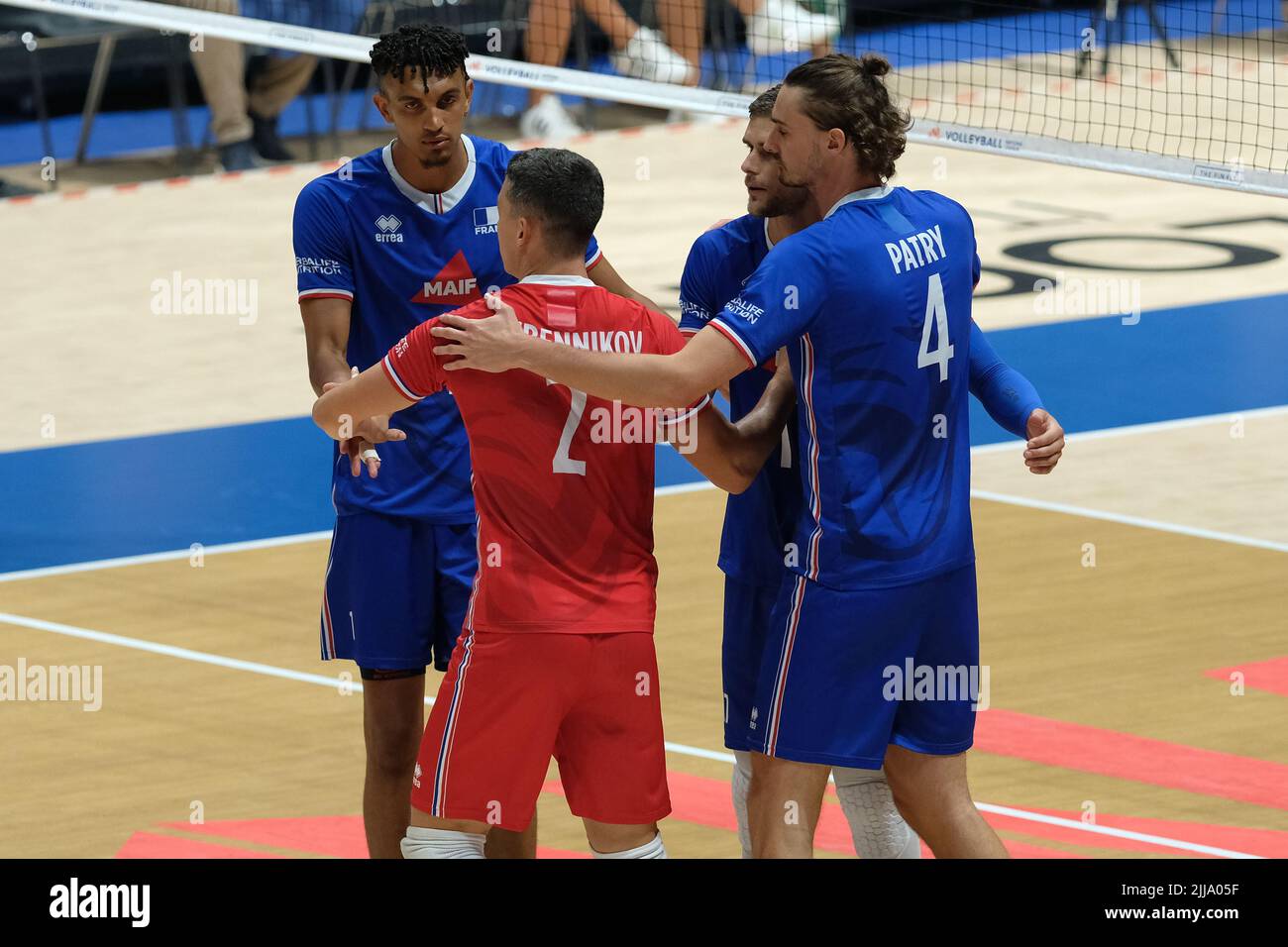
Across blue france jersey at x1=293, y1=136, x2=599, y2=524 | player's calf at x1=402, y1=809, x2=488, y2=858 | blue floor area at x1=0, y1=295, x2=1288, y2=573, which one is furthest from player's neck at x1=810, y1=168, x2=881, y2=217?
blue floor area at x1=0, y1=295, x2=1288, y2=573

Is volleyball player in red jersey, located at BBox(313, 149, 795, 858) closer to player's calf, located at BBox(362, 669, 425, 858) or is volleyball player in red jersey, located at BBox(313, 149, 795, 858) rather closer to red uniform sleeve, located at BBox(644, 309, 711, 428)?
red uniform sleeve, located at BBox(644, 309, 711, 428)

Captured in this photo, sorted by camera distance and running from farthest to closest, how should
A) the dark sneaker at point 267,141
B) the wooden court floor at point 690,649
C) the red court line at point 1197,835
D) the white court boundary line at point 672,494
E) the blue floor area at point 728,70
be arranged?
1. the blue floor area at point 728,70
2. the dark sneaker at point 267,141
3. the white court boundary line at point 672,494
4. the wooden court floor at point 690,649
5. the red court line at point 1197,835

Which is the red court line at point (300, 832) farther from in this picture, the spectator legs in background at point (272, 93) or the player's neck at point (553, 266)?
the spectator legs in background at point (272, 93)

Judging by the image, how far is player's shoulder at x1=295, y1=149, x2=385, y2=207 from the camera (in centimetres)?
655

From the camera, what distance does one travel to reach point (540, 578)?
18.2 feet

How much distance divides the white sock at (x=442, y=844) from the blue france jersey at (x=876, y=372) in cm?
100

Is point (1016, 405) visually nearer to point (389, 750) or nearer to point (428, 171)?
point (428, 171)

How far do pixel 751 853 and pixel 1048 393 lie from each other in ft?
26.5

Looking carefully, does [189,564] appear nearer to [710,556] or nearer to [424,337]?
[710,556]

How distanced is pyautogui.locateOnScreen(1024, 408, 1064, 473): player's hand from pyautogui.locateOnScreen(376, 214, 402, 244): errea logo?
1834 millimetres

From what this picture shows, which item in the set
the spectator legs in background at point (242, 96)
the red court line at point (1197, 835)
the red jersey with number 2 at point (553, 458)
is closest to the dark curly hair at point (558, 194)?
the red jersey with number 2 at point (553, 458)

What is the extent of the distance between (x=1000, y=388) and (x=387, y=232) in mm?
1735

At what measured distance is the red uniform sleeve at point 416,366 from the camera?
18.1 ft
